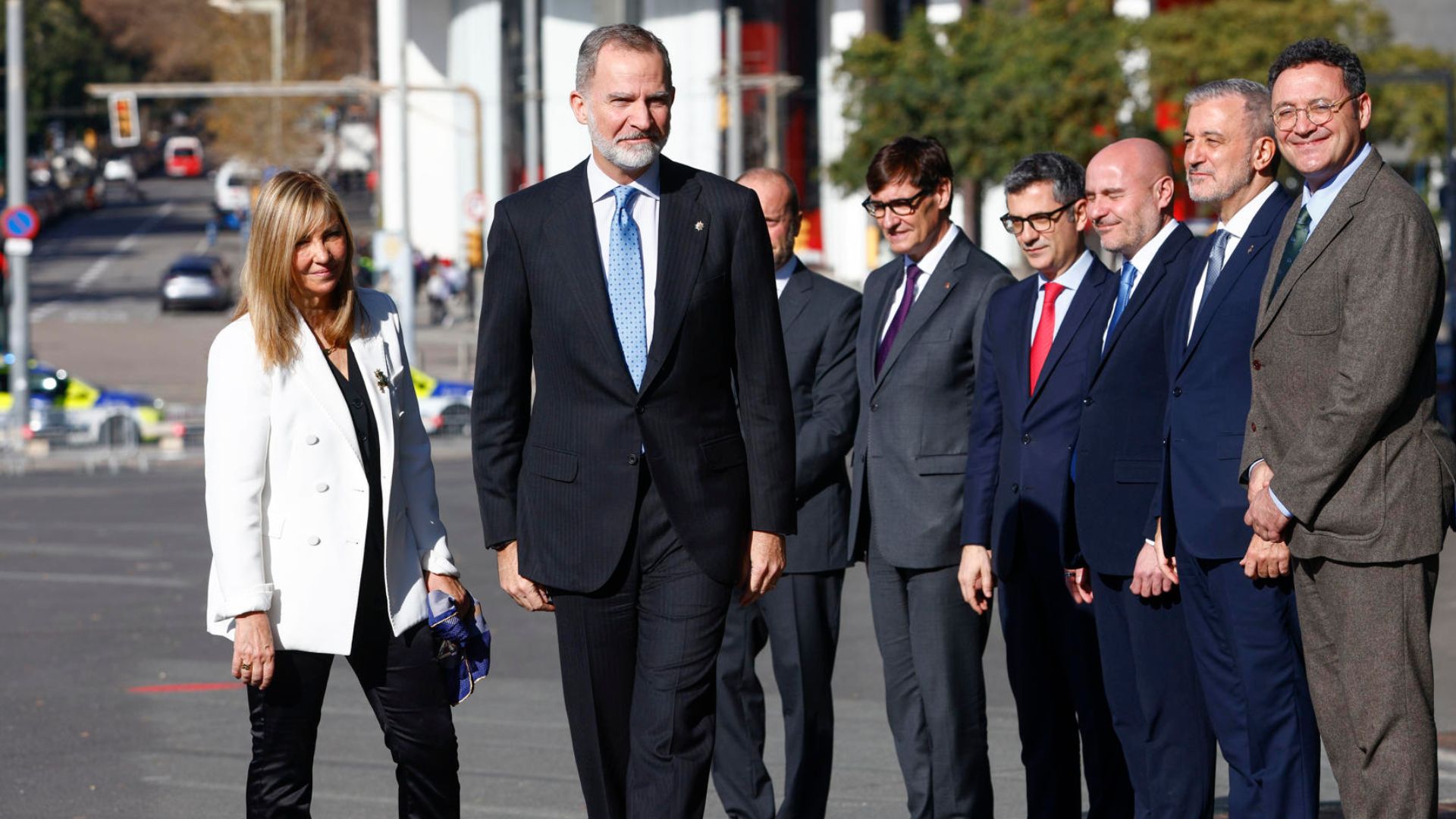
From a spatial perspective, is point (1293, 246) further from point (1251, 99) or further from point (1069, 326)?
point (1069, 326)

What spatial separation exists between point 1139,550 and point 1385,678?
961 mm

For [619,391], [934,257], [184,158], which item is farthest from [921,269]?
[184,158]

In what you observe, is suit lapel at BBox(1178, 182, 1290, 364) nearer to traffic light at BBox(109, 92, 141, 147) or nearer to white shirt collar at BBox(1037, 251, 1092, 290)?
white shirt collar at BBox(1037, 251, 1092, 290)

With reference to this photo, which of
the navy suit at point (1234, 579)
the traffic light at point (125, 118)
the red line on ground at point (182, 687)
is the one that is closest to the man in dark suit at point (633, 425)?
the navy suit at point (1234, 579)

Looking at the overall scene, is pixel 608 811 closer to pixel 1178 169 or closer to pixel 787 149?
pixel 1178 169

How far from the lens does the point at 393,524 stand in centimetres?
499

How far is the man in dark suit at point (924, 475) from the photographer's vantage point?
6004 millimetres

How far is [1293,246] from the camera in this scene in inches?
196

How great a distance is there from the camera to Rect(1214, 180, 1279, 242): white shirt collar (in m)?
5.32

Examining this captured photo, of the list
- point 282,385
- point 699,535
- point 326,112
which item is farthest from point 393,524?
point 326,112

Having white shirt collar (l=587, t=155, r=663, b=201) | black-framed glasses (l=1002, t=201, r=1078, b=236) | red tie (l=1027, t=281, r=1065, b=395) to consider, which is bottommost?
red tie (l=1027, t=281, r=1065, b=395)

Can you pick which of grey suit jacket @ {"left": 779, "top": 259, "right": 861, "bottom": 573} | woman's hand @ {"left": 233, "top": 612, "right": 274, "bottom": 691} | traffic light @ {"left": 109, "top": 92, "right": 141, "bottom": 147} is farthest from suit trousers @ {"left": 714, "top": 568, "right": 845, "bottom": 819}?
traffic light @ {"left": 109, "top": 92, "right": 141, "bottom": 147}

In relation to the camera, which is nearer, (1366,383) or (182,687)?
(1366,383)

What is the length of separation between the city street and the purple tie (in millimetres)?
1572
